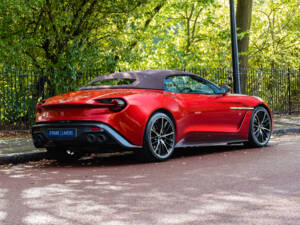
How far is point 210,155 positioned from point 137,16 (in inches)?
284

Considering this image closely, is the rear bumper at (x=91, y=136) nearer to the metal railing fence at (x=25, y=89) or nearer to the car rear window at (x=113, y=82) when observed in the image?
the car rear window at (x=113, y=82)

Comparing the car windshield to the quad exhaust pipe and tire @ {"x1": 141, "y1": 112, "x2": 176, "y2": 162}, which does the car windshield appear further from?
the quad exhaust pipe

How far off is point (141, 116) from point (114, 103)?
47 centimetres

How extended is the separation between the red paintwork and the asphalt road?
57 cm

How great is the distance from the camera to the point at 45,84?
13.8m

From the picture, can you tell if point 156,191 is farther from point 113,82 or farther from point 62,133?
point 113,82

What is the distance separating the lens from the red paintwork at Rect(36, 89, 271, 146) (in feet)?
23.9

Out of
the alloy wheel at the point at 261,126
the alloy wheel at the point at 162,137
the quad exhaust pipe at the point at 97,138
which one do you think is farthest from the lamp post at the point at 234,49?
the quad exhaust pipe at the point at 97,138

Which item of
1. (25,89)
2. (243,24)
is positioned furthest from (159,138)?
(243,24)

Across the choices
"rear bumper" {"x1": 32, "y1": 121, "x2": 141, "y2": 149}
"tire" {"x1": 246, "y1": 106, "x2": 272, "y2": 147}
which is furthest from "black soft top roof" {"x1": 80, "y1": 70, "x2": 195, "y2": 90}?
"tire" {"x1": 246, "y1": 106, "x2": 272, "y2": 147}

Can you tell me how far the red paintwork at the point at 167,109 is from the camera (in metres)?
7.29

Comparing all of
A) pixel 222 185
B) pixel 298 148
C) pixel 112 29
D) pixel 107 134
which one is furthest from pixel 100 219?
pixel 112 29

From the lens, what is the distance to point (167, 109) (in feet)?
25.9

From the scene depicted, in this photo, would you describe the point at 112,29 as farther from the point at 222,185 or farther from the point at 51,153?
the point at 222,185
